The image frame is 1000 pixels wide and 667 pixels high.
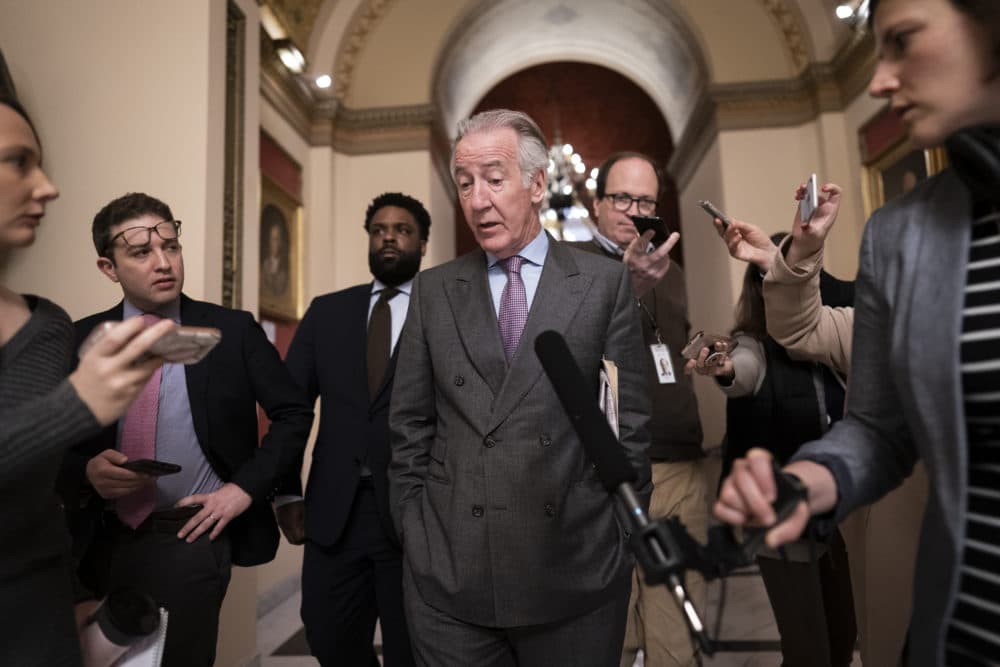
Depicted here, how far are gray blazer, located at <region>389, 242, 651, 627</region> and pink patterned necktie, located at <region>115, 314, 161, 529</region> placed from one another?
0.76 meters

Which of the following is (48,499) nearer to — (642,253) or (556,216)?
(642,253)

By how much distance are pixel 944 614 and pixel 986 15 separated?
2.72ft

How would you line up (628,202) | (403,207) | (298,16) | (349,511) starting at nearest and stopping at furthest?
(349,511)
(628,202)
(403,207)
(298,16)

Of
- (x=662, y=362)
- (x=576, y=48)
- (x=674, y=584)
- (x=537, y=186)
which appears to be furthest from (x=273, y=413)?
(x=576, y=48)

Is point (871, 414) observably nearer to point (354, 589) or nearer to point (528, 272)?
point (528, 272)

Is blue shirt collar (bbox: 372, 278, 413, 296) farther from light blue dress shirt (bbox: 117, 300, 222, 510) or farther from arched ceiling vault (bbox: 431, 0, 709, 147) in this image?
arched ceiling vault (bbox: 431, 0, 709, 147)

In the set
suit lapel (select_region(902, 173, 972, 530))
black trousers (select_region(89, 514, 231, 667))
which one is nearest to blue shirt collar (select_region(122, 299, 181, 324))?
black trousers (select_region(89, 514, 231, 667))

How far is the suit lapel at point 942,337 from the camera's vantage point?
38.7 inches

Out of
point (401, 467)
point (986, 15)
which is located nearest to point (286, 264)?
point (401, 467)

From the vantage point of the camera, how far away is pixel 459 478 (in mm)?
1725

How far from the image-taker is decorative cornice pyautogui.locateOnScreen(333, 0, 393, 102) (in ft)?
24.7

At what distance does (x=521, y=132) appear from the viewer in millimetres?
1876

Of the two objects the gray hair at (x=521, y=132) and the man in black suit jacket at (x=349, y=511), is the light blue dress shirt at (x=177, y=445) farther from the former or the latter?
the gray hair at (x=521, y=132)

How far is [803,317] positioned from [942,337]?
120 centimetres
